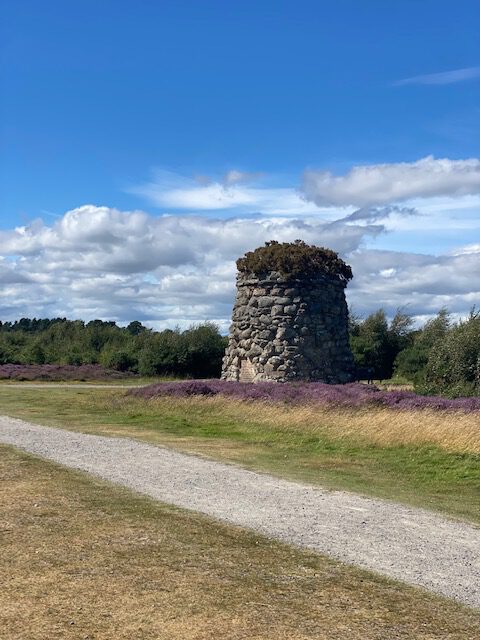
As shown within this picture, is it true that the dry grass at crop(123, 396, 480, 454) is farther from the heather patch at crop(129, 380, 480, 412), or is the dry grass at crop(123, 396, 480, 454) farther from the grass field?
the heather patch at crop(129, 380, 480, 412)

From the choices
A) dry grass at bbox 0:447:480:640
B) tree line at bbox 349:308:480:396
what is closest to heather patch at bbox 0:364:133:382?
tree line at bbox 349:308:480:396

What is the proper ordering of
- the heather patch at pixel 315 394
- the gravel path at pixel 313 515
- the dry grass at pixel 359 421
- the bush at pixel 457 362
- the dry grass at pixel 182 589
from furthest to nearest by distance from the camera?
the bush at pixel 457 362 → the heather patch at pixel 315 394 → the dry grass at pixel 359 421 → the gravel path at pixel 313 515 → the dry grass at pixel 182 589

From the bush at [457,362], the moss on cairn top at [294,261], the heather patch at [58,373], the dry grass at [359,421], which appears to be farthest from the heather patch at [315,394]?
the heather patch at [58,373]

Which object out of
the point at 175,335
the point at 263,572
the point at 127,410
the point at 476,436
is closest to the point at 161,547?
the point at 263,572

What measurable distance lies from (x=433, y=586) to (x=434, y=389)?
19760 mm

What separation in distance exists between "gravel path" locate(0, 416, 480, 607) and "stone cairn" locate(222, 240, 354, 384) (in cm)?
1617

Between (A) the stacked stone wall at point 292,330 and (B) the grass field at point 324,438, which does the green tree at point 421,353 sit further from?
(B) the grass field at point 324,438

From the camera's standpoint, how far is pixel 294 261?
100 ft

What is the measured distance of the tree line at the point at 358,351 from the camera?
83.9 feet

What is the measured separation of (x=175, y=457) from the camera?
46.0ft

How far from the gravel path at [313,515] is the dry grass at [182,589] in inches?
18.1

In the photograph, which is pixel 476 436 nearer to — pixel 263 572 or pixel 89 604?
pixel 263 572

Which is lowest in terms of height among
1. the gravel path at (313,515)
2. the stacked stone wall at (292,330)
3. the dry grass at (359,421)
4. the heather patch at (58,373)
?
the gravel path at (313,515)

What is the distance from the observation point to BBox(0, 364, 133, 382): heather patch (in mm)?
43250
